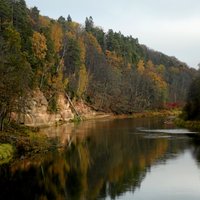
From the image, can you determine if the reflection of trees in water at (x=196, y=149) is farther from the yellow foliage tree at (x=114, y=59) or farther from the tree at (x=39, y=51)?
the yellow foliage tree at (x=114, y=59)

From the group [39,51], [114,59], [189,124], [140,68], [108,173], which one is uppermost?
[114,59]

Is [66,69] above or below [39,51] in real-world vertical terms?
below

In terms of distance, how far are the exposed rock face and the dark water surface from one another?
20659 mm

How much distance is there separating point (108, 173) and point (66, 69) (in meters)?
84.4

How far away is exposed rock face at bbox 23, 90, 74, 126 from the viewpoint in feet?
251

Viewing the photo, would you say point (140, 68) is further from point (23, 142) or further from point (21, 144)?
point (21, 144)

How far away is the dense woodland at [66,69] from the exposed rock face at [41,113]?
8.62 ft

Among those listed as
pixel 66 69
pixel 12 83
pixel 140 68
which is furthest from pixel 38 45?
pixel 140 68

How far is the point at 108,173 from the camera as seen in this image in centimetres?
3781

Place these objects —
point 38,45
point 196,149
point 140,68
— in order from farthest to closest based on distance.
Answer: point 140,68, point 38,45, point 196,149

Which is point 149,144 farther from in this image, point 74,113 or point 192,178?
point 74,113

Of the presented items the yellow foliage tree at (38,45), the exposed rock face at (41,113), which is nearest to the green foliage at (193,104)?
the exposed rock face at (41,113)

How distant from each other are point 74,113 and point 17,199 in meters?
81.5

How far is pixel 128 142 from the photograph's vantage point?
196 feet
